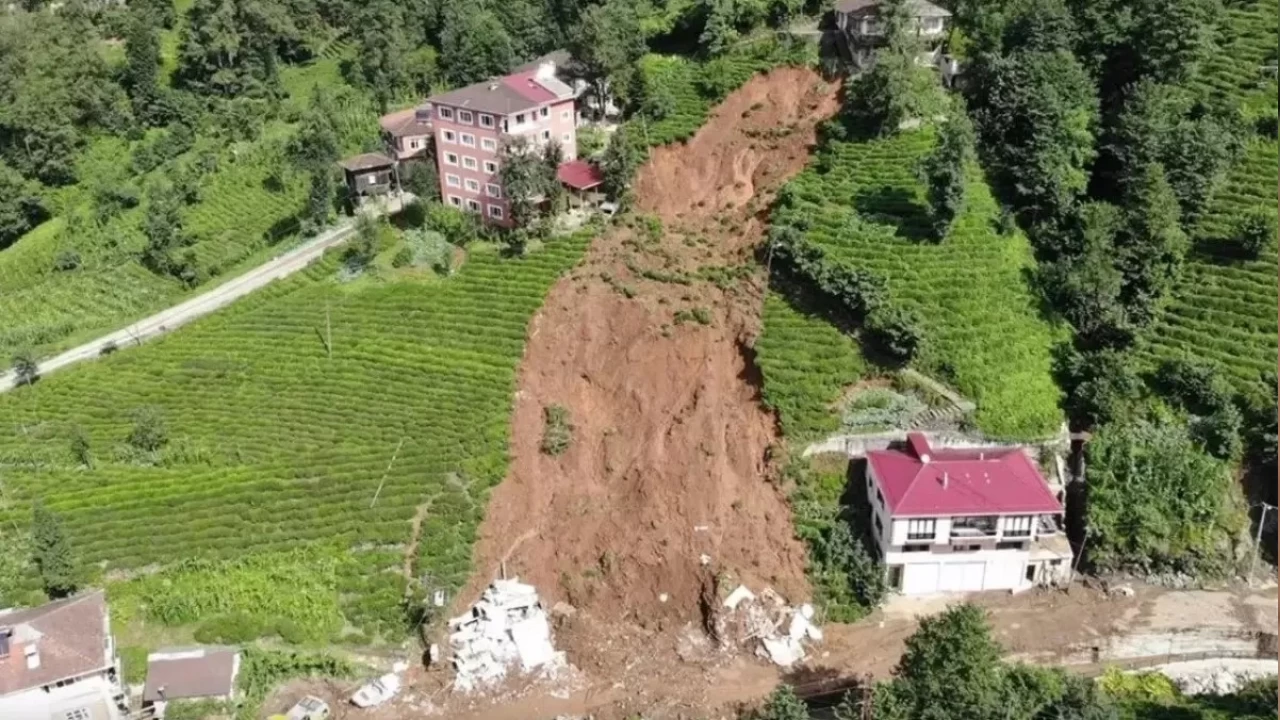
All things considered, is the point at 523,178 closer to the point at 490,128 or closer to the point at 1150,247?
the point at 490,128

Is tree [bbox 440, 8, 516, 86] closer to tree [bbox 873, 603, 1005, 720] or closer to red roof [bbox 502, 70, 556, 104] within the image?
red roof [bbox 502, 70, 556, 104]

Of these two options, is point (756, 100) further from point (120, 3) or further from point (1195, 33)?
point (120, 3)

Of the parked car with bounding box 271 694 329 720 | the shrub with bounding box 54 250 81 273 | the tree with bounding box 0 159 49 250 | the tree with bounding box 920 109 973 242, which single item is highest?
the tree with bounding box 920 109 973 242

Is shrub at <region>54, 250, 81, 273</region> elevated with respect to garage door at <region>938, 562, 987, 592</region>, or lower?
elevated

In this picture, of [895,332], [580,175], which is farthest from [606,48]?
[895,332]

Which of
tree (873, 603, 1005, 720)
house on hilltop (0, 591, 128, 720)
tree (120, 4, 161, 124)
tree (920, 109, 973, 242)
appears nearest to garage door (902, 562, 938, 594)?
tree (873, 603, 1005, 720)

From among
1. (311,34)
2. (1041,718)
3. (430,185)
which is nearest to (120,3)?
(311,34)

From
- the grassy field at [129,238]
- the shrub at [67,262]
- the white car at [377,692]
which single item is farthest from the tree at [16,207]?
the white car at [377,692]
